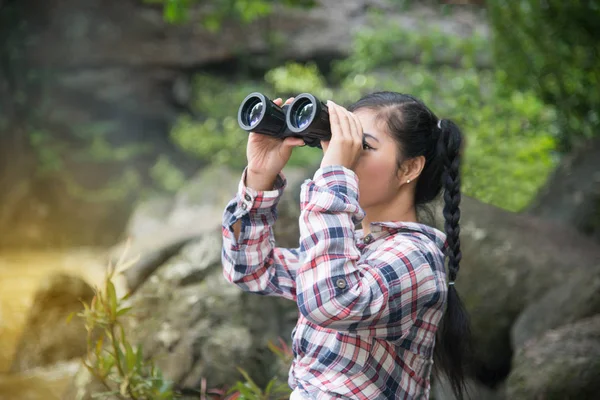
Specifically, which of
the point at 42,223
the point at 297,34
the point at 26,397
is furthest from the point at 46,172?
the point at 26,397

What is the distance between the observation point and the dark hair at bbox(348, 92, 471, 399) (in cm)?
153

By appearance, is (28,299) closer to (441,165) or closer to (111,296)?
(111,296)

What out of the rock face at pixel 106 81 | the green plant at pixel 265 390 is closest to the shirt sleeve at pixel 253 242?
the green plant at pixel 265 390

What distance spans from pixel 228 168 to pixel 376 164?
5.94m

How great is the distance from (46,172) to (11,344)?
183 inches

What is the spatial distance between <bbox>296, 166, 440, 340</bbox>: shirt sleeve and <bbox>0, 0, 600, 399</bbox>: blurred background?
810 mm

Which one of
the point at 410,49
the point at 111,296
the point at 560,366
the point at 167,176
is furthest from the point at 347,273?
the point at 167,176

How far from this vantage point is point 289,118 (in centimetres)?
146

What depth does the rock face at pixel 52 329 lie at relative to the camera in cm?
424

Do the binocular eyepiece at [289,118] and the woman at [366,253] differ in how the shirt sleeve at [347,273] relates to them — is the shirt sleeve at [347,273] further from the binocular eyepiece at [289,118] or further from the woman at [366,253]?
the binocular eyepiece at [289,118]

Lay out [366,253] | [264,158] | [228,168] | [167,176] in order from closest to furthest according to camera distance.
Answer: [366,253], [264,158], [228,168], [167,176]

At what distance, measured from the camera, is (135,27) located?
9.09 m

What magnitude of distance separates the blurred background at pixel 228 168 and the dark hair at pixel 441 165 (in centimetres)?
50

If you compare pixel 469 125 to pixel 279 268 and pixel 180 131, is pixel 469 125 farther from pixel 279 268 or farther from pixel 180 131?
pixel 180 131
